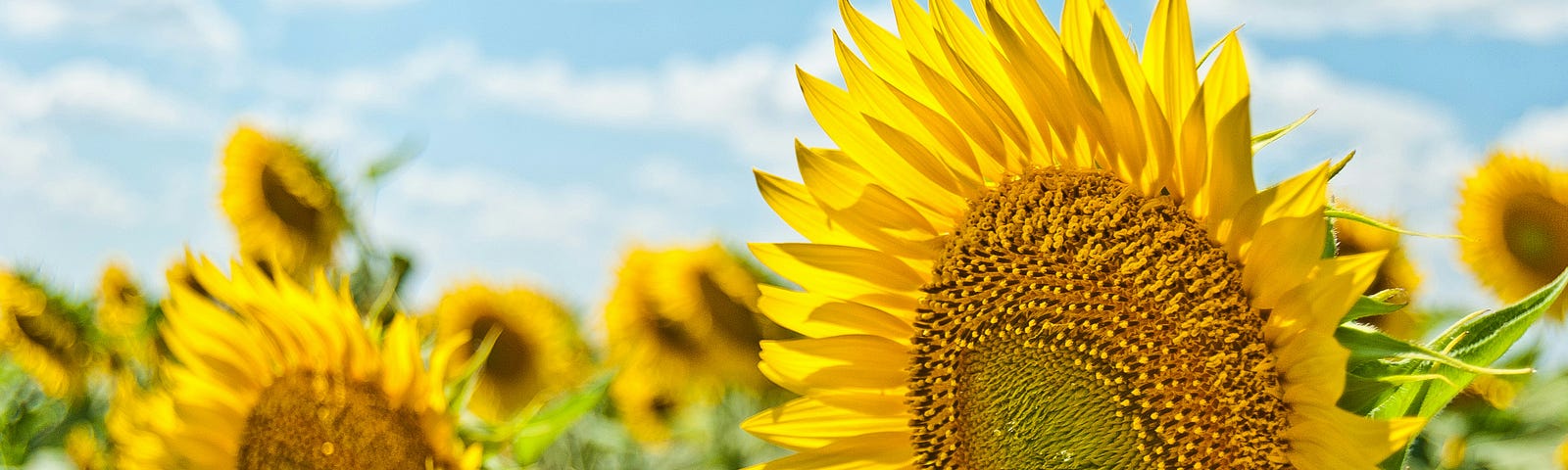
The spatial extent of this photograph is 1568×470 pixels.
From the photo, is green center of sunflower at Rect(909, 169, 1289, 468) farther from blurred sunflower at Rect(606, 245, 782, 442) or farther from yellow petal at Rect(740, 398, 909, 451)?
blurred sunflower at Rect(606, 245, 782, 442)

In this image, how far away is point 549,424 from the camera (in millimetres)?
2818

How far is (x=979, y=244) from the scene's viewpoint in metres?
2.02

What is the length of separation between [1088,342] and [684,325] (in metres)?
3.77

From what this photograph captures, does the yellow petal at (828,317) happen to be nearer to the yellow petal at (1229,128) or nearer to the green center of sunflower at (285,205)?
the yellow petal at (1229,128)

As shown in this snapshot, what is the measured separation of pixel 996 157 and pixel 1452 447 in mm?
1780

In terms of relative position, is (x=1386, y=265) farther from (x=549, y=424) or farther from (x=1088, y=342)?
(x=549, y=424)

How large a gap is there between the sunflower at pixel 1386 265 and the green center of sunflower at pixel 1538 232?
1.41 metres

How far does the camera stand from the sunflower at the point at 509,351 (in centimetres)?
546

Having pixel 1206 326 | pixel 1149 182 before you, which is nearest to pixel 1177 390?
pixel 1206 326

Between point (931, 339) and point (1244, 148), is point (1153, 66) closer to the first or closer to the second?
point (1244, 148)

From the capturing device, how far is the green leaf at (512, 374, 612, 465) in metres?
2.75

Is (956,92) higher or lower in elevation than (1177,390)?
higher

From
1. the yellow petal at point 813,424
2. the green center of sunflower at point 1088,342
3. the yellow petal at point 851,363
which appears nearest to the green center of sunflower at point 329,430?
the yellow petal at point 813,424

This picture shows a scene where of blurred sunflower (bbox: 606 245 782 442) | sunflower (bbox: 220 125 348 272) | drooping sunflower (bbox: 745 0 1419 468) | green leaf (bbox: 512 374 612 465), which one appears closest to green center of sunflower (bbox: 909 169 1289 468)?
drooping sunflower (bbox: 745 0 1419 468)
